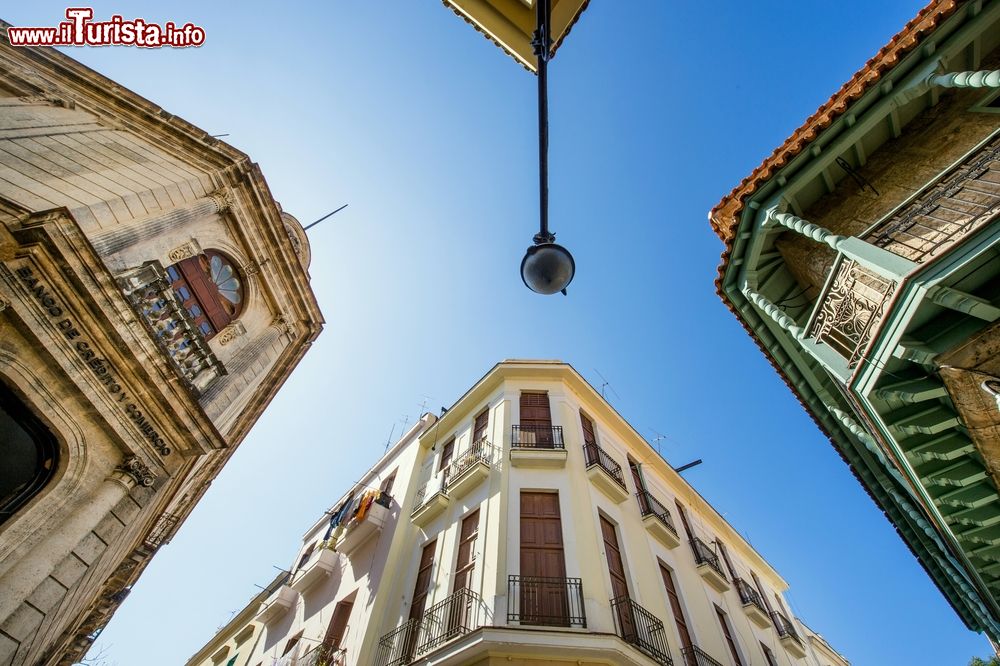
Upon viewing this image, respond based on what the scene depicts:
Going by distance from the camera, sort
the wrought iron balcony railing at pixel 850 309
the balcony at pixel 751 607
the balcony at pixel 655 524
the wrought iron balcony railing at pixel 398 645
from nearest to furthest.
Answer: the wrought iron balcony railing at pixel 850 309 → the wrought iron balcony railing at pixel 398 645 → the balcony at pixel 655 524 → the balcony at pixel 751 607

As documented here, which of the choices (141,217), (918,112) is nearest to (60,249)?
(141,217)

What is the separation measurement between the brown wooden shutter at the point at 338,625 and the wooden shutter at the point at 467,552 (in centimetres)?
413

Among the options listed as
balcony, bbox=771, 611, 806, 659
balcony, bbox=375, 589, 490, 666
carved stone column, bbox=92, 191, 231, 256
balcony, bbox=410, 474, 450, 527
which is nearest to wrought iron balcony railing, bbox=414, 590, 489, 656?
balcony, bbox=375, 589, 490, 666

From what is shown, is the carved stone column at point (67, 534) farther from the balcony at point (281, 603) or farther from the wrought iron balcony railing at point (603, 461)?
the wrought iron balcony railing at point (603, 461)

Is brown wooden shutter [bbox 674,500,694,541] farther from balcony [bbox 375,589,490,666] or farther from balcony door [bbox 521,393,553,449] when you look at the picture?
balcony [bbox 375,589,490,666]

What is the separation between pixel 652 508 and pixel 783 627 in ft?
31.5

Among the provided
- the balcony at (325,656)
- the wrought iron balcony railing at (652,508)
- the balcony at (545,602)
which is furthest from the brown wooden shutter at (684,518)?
the balcony at (325,656)

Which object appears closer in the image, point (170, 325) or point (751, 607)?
point (170, 325)

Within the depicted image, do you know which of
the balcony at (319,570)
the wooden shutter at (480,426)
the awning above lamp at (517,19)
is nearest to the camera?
the awning above lamp at (517,19)

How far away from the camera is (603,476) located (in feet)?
36.2

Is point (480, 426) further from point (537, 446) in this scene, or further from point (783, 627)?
point (783, 627)

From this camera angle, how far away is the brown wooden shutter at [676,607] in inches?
396

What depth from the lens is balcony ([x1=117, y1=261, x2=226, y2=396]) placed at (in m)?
8.14

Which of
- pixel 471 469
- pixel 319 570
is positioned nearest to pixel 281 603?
pixel 319 570
